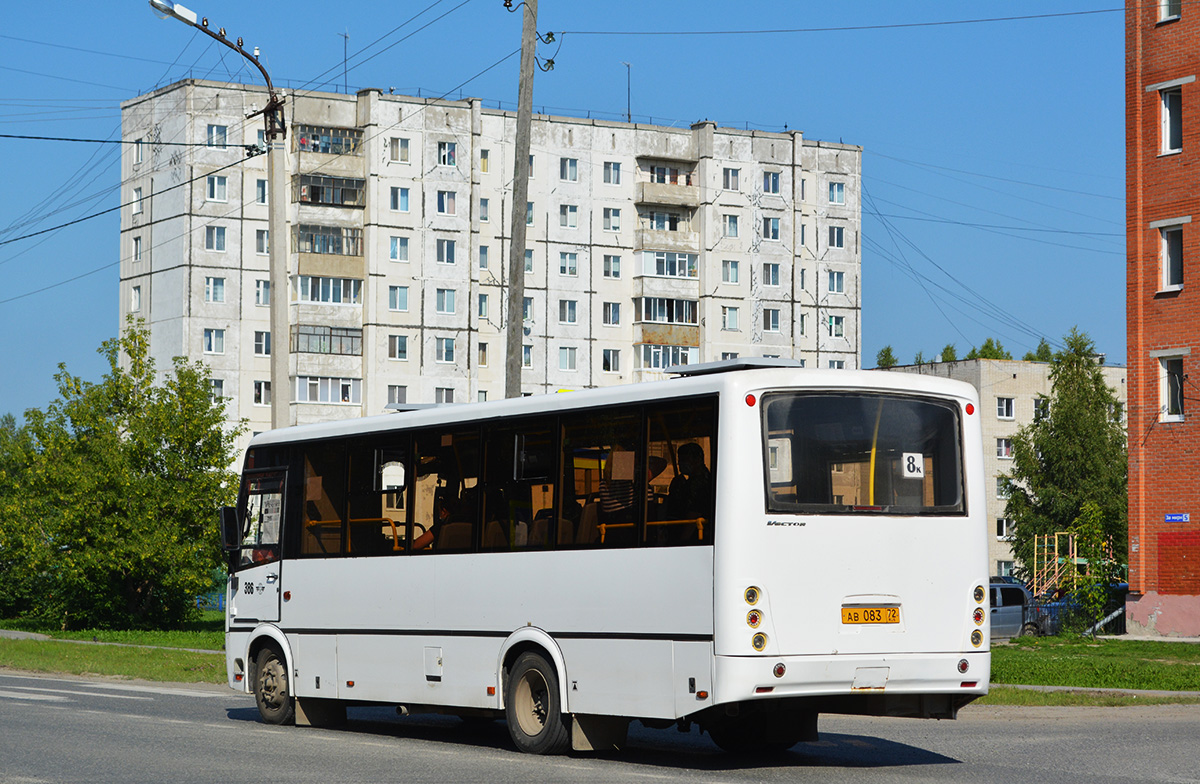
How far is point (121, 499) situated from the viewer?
47312 mm

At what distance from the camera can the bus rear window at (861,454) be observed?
40.2ft


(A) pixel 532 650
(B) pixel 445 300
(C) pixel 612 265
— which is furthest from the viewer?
(C) pixel 612 265

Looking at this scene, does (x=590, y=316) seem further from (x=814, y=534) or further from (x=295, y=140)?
(x=814, y=534)

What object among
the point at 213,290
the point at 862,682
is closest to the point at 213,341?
the point at 213,290

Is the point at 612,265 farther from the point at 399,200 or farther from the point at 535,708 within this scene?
the point at 535,708

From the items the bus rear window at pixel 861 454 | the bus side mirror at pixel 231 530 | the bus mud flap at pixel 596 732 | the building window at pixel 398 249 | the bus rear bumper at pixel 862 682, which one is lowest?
the bus mud flap at pixel 596 732

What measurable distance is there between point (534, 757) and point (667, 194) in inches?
3197

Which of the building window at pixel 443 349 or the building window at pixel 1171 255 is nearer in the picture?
the building window at pixel 1171 255

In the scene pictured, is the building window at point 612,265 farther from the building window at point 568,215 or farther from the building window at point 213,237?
the building window at point 213,237

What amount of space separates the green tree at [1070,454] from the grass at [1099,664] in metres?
46.0

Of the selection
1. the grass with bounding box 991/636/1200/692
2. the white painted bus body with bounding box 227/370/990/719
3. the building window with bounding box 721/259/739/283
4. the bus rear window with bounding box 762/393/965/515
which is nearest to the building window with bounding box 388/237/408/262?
the building window with bounding box 721/259/739/283

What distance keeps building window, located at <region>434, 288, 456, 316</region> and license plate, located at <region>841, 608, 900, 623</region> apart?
7610 centimetres

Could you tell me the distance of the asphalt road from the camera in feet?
39.2

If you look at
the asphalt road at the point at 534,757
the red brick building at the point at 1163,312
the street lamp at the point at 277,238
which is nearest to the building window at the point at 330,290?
the red brick building at the point at 1163,312
